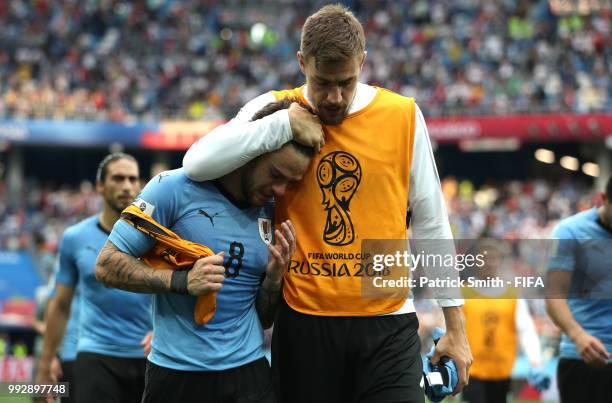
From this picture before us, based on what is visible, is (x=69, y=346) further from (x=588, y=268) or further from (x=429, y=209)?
(x=429, y=209)

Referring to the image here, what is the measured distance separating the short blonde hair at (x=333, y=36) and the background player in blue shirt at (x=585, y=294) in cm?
287

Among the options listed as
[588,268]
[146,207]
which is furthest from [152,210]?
[588,268]

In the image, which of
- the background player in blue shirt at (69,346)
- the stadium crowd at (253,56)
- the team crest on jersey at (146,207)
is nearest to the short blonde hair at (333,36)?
the team crest on jersey at (146,207)

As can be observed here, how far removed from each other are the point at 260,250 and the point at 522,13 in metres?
32.3

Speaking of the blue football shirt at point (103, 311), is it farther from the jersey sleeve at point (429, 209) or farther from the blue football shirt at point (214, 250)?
the jersey sleeve at point (429, 209)

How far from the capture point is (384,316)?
3896 mm

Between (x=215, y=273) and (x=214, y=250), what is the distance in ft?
0.70

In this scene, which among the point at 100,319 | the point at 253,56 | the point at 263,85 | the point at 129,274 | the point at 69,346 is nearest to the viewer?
the point at 129,274

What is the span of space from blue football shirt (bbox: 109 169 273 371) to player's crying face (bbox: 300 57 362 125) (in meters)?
0.60

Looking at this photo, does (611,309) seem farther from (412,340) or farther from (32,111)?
(32,111)

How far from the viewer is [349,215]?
12.6 feet

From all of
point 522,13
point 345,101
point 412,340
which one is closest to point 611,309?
point 412,340

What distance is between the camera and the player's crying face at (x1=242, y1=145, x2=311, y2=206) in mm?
3822

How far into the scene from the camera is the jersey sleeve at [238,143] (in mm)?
3789
